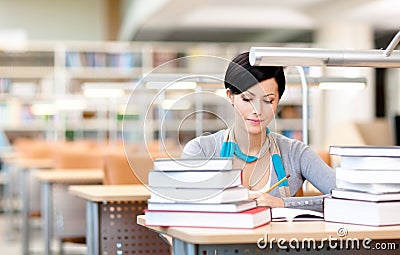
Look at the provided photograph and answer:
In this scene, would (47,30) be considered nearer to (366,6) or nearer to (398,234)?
(366,6)

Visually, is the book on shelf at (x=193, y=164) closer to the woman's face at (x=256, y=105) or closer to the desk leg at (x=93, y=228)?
the woman's face at (x=256, y=105)

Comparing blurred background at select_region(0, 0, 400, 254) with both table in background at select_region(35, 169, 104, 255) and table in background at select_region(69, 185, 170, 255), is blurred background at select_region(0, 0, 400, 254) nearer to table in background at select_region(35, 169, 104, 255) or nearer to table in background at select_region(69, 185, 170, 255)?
table in background at select_region(35, 169, 104, 255)

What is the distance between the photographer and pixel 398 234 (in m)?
2.09

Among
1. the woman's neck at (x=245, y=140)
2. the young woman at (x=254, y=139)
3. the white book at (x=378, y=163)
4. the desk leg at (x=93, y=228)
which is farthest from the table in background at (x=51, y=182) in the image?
the white book at (x=378, y=163)

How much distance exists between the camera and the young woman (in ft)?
7.75

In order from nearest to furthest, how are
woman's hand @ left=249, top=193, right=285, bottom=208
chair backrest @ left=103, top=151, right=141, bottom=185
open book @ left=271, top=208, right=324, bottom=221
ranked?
open book @ left=271, top=208, right=324, bottom=221, woman's hand @ left=249, top=193, right=285, bottom=208, chair backrest @ left=103, top=151, right=141, bottom=185

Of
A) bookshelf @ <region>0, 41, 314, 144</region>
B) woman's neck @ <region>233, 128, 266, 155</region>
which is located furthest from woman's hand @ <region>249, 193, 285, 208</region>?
bookshelf @ <region>0, 41, 314, 144</region>

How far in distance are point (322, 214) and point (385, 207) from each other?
0.24 metres

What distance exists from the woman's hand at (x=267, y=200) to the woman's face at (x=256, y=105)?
0.60 ft

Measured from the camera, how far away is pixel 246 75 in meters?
2.37

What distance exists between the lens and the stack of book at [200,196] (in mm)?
2082

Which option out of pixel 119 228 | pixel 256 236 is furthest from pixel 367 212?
pixel 119 228

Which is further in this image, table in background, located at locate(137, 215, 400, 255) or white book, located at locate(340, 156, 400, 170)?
white book, located at locate(340, 156, 400, 170)

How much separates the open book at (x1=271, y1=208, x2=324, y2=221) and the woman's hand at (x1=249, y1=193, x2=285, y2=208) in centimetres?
7
